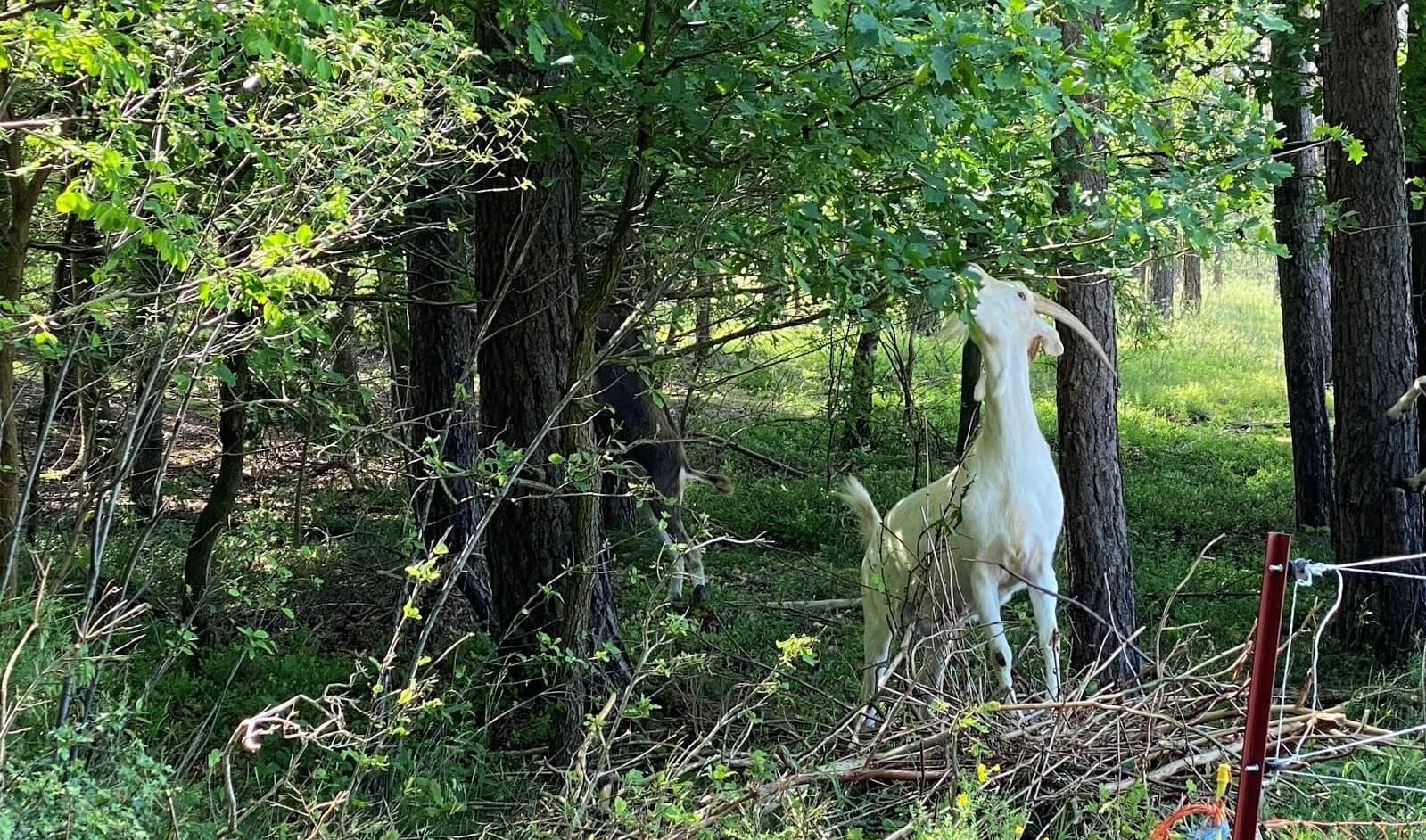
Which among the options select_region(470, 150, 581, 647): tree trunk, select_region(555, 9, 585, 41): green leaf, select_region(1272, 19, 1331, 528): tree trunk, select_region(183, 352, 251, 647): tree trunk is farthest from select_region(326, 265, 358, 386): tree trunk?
select_region(1272, 19, 1331, 528): tree trunk

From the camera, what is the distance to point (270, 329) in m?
4.06

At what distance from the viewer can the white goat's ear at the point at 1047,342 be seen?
5262 mm

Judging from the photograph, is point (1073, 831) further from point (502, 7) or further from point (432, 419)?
point (432, 419)

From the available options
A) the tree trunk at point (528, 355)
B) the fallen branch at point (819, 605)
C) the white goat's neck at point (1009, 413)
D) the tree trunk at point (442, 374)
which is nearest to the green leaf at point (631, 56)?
the tree trunk at point (528, 355)

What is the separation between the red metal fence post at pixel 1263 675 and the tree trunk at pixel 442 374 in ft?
14.6

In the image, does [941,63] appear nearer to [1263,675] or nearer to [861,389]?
[1263,675]

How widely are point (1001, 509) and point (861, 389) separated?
672 cm

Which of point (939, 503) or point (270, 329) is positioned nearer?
point (270, 329)

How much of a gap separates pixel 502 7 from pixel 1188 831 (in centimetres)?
360

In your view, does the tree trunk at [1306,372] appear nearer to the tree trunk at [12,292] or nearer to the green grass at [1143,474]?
the green grass at [1143,474]

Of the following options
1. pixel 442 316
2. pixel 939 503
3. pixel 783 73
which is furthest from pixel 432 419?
pixel 783 73

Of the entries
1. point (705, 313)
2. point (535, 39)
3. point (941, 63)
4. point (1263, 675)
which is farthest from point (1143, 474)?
point (1263, 675)

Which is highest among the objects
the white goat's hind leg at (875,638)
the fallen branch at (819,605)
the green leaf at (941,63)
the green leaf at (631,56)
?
the green leaf at (631,56)

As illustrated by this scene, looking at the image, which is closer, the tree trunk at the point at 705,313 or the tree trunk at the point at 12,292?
the tree trunk at the point at 12,292
